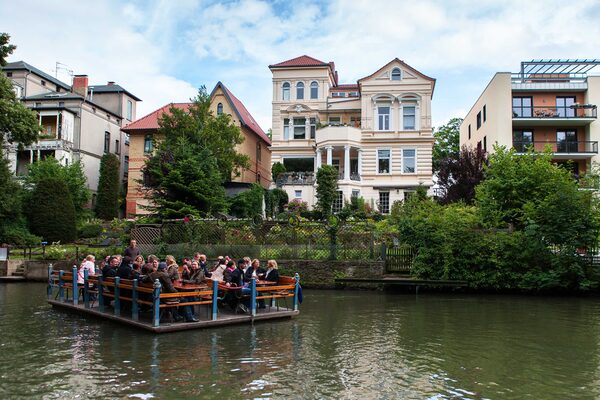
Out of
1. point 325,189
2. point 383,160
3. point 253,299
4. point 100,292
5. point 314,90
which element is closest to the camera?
point 253,299

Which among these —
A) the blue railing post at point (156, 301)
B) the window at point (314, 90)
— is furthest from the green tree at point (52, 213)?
the blue railing post at point (156, 301)

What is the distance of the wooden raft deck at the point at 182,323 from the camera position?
41.4 feet

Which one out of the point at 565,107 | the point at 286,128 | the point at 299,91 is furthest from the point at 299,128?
the point at 565,107

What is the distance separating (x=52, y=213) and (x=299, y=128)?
68.8 feet

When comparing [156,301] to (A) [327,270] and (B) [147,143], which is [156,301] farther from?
(B) [147,143]

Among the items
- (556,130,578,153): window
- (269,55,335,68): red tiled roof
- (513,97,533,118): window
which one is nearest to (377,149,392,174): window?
(269,55,335,68): red tiled roof

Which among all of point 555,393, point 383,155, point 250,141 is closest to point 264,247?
point 555,393

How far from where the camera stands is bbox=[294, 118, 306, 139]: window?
45375 millimetres

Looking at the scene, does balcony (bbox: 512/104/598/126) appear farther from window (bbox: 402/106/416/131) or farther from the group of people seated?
the group of people seated

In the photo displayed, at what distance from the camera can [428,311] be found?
55.1 ft

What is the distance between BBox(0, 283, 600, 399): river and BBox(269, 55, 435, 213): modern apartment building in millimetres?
25743

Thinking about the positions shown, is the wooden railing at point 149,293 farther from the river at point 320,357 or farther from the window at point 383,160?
the window at point 383,160

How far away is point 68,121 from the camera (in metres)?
46.1

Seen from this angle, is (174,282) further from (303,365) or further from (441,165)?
(441,165)
